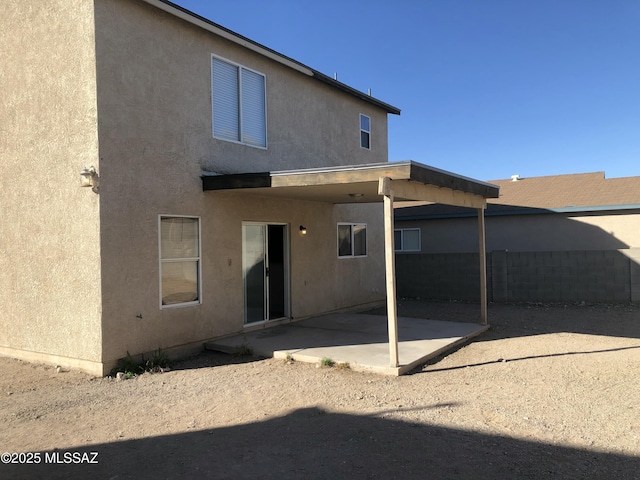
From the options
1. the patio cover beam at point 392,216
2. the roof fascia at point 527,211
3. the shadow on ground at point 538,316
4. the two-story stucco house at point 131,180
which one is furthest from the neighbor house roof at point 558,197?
the patio cover beam at point 392,216

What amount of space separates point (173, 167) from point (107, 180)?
1.28m

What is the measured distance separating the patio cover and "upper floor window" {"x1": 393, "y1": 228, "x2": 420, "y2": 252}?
9.14m

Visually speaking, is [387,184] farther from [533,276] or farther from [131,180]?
[533,276]

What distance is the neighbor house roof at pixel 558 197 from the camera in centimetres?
1621

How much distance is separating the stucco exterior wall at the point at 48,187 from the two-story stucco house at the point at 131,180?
3 centimetres

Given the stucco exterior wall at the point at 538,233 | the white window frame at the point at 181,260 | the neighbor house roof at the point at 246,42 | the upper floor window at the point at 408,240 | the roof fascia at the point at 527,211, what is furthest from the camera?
the upper floor window at the point at 408,240

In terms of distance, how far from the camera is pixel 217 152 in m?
9.05

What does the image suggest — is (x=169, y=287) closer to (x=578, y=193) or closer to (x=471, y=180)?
(x=471, y=180)

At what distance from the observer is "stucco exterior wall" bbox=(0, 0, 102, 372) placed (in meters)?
7.10

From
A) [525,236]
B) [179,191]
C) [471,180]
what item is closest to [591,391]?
[471,180]

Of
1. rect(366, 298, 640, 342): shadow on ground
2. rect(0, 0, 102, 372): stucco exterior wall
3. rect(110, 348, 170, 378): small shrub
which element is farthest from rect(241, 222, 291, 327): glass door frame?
rect(0, 0, 102, 372): stucco exterior wall

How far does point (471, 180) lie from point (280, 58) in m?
4.81

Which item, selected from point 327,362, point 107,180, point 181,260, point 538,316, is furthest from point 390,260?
point 538,316

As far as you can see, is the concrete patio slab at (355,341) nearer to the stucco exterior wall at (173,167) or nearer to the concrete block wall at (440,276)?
the stucco exterior wall at (173,167)
